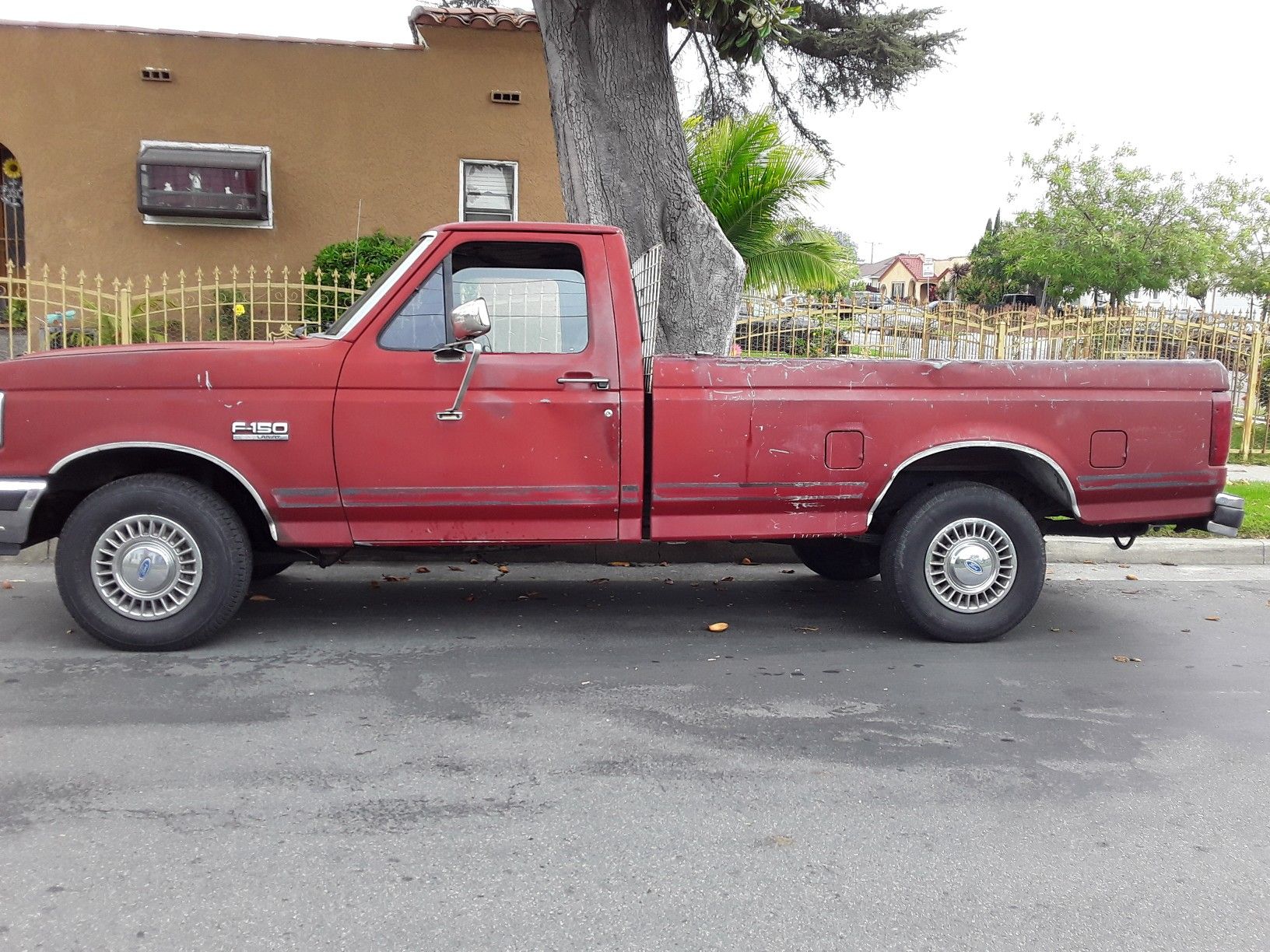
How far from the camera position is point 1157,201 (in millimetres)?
29969

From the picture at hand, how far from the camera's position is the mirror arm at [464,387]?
4891 millimetres

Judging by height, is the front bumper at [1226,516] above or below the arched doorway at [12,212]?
below

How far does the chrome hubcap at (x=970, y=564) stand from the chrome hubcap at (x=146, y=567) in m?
3.56

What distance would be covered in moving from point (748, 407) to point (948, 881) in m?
2.56

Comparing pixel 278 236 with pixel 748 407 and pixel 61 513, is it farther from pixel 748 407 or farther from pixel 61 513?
pixel 748 407

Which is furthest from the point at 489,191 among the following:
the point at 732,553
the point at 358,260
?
the point at 732,553

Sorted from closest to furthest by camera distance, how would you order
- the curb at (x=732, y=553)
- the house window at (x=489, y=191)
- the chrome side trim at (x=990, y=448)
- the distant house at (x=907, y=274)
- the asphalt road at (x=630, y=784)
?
the asphalt road at (x=630, y=784), the chrome side trim at (x=990, y=448), the curb at (x=732, y=553), the house window at (x=489, y=191), the distant house at (x=907, y=274)

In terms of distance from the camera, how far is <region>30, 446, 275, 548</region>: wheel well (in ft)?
16.3

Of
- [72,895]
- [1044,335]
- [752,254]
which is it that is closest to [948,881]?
[72,895]

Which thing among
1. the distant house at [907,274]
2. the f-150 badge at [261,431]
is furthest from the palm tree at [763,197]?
the distant house at [907,274]

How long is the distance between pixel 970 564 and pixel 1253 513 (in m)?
4.44

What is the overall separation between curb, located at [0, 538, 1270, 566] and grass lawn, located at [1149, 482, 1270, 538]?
0.10 metres

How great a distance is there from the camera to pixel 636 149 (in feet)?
27.4

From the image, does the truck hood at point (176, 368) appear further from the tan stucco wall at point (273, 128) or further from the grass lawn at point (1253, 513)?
the tan stucco wall at point (273, 128)
